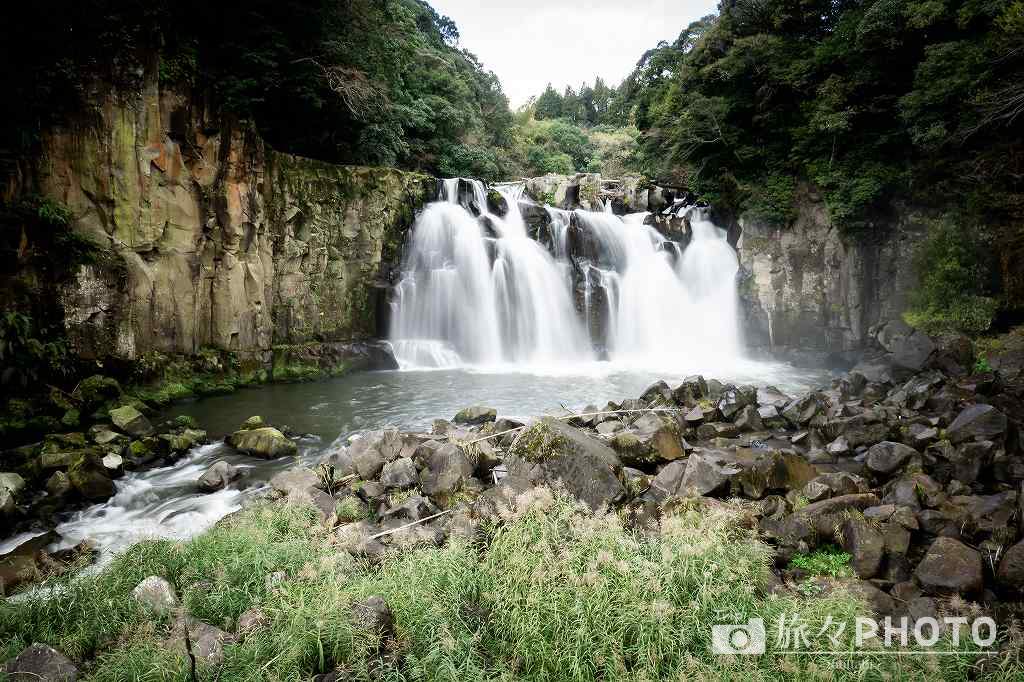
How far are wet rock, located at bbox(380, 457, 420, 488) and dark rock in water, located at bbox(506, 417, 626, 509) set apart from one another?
1381 millimetres

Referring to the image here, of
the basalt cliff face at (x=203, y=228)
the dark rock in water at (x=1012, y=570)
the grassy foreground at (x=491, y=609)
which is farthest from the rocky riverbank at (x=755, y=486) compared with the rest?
the basalt cliff face at (x=203, y=228)

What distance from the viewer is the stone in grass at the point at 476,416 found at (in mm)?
10719

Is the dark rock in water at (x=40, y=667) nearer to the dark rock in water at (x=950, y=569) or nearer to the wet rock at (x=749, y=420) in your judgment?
the dark rock in water at (x=950, y=569)

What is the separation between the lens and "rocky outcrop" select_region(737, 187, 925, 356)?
50.5 ft

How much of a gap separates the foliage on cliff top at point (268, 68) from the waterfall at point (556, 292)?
15.2 ft

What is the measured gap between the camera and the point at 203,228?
13836 mm

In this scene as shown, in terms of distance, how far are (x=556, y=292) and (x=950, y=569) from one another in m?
16.0

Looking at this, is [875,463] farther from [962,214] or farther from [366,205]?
[366,205]

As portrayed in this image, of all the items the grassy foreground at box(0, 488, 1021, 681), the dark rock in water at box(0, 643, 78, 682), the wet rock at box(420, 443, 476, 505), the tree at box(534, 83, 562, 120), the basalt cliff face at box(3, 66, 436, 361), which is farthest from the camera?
the tree at box(534, 83, 562, 120)

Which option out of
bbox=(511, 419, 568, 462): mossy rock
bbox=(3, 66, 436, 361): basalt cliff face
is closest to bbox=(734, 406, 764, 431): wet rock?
bbox=(511, 419, 568, 462): mossy rock

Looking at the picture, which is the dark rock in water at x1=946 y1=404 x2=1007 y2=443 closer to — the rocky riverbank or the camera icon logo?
→ the rocky riverbank

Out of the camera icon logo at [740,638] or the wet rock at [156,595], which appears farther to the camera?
the wet rock at [156,595]

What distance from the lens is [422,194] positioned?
63.6 feet

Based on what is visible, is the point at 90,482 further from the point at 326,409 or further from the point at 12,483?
the point at 326,409
